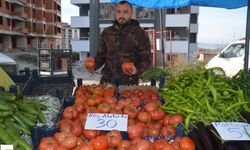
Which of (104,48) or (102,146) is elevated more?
(104,48)

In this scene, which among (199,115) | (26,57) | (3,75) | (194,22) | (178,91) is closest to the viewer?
(199,115)

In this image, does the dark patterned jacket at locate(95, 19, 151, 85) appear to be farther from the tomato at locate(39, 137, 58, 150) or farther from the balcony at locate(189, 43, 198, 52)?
the balcony at locate(189, 43, 198, 52)

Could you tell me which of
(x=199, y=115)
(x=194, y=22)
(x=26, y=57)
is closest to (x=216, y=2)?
(x=199, y=115)

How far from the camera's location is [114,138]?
1.75 metres

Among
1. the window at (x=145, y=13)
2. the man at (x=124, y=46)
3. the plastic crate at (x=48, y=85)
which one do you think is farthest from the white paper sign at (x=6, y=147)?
the window at (x=145, y=13)

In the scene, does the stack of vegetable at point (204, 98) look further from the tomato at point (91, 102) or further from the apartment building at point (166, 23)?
the apartment building at point (166, 23)

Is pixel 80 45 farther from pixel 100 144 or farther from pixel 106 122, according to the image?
pixel 100 144

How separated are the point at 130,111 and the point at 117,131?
325mm

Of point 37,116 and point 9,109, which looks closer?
point 9,109

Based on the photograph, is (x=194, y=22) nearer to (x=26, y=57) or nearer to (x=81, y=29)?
(x=81, y=29)

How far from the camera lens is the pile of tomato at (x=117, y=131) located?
1.69 m

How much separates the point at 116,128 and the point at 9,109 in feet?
2.40

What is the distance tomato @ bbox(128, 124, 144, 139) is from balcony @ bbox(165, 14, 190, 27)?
29.2m

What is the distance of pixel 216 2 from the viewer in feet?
17.1
